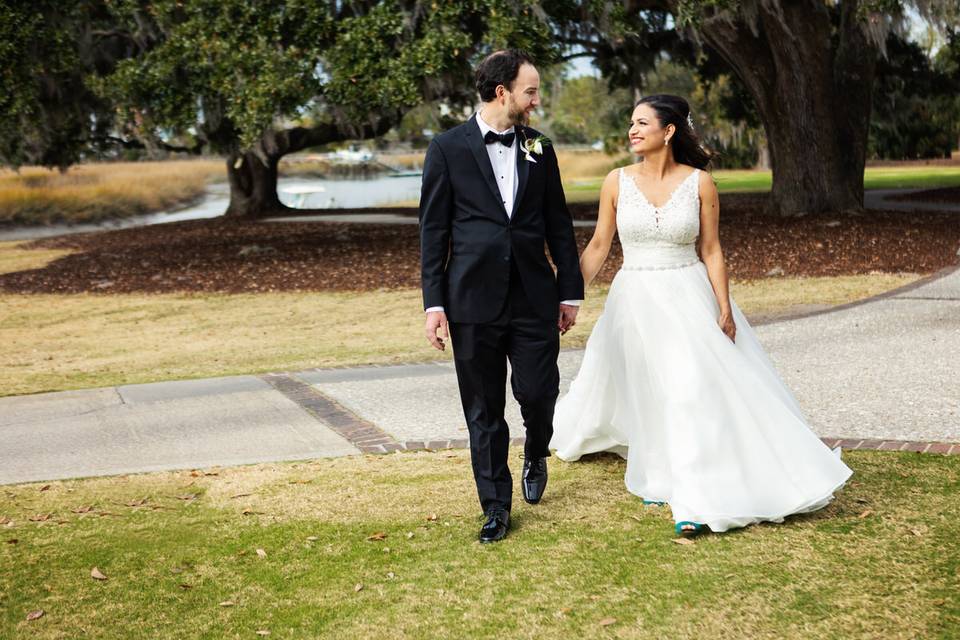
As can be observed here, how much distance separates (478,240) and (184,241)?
20.7m

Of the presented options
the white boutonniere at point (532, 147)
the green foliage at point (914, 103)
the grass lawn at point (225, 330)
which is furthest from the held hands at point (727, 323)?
the green foliage at point (914, 103)

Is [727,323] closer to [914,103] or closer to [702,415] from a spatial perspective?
[702,415]

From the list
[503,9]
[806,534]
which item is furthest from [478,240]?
[503,9]

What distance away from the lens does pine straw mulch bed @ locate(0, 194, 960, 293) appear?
15.6 m

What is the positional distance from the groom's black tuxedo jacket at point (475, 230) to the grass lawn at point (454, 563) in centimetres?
106

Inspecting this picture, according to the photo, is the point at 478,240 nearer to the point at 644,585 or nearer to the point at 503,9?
the point at 644,585

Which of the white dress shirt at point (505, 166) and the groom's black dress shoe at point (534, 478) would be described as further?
the groom's black dress shoe at point (534, 478)

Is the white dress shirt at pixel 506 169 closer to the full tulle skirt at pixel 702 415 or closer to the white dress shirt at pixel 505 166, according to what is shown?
the white dress shirt at pixel 505 166

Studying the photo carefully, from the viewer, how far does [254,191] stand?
103 ft

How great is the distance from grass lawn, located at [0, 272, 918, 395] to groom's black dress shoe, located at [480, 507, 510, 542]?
5.01 meters

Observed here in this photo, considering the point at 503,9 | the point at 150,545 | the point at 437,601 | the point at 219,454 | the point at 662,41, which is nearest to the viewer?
the point at 437,601

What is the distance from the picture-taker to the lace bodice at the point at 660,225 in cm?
514

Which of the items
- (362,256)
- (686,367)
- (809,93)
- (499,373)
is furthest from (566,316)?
(809,93)

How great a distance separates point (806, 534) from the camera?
475 centimetres
